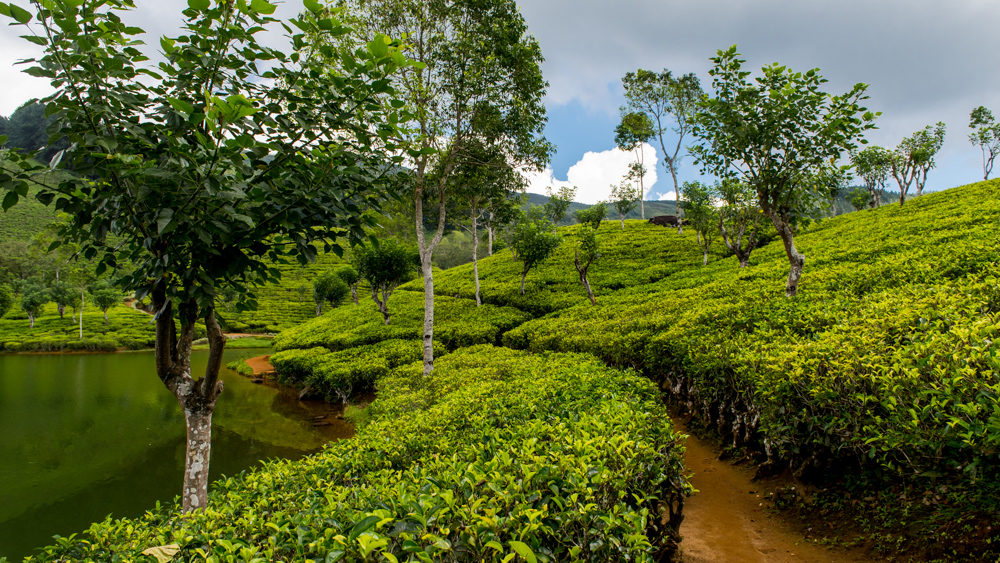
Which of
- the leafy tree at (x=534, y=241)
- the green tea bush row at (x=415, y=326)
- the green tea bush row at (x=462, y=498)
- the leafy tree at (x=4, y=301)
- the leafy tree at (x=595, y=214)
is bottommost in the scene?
the leafy tree at (x=4, y=301)

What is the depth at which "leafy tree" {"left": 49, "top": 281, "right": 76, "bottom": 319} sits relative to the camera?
5050 centimetres

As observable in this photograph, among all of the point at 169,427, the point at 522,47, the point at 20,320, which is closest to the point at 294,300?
the point at 20,320

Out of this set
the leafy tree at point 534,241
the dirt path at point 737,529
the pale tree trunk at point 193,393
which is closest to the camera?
the pale tree trunk at point 193,393

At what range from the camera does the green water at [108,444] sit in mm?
8727

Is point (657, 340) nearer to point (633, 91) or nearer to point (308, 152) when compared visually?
point (308, 152)

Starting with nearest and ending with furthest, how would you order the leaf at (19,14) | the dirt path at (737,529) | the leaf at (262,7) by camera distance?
the leaf at (19,14) < the leaf at (262,7) < the dirt path at (737,529)

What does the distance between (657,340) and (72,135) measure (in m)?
9.23

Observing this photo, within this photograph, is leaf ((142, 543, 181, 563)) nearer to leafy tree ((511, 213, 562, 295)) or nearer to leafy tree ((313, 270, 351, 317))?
leafy tree ((511, 213, 562, 295))

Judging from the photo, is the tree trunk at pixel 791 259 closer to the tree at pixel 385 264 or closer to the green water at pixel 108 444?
the green water at pixel 108 444

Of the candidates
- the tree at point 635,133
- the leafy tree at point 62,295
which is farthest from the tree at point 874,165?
the leafy tree at point 62,295

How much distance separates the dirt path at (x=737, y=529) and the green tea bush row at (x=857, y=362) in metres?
0.65

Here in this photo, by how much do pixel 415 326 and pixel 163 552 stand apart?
778 inches

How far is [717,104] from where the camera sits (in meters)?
10.2

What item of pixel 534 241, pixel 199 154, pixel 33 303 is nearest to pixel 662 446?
pixel 199 154
